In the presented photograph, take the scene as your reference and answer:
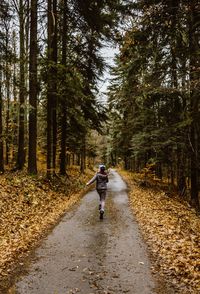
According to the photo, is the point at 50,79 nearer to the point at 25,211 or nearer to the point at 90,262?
the point at 25,211

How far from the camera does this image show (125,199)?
1912cm

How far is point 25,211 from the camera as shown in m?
13.1

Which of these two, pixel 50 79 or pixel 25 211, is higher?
pixel 50 79

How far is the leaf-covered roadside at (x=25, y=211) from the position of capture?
9023 millimetres

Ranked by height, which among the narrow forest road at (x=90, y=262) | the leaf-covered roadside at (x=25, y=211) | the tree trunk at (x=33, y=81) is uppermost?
the tree trunk at (x=33, y=81)

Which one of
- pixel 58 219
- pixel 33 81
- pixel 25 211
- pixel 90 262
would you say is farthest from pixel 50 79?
pixel 90 262

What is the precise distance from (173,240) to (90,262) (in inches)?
112

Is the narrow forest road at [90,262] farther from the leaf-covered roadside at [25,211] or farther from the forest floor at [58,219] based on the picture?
the leaf-covered roadside at [25,211]

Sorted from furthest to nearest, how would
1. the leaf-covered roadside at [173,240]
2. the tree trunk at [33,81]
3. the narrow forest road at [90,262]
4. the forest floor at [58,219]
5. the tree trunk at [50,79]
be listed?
the tree trunk at [50,79]
the tree trunk at [33,81]
the forest floor at [58,219]
the leaf-covered roadside at [173,240]
the narrow forest road at [90,262]

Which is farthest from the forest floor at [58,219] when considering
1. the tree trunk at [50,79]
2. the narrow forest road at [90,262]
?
the tree trunk at [50,79]

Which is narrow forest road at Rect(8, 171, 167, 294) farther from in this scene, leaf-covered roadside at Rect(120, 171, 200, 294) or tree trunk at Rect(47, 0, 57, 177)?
tree trunk at Rect(47, 0, 57, 177)

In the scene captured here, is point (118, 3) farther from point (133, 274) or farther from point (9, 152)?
point (9, 152)

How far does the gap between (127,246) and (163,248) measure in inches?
37.5

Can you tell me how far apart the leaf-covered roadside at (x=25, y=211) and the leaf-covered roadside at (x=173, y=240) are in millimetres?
3233
